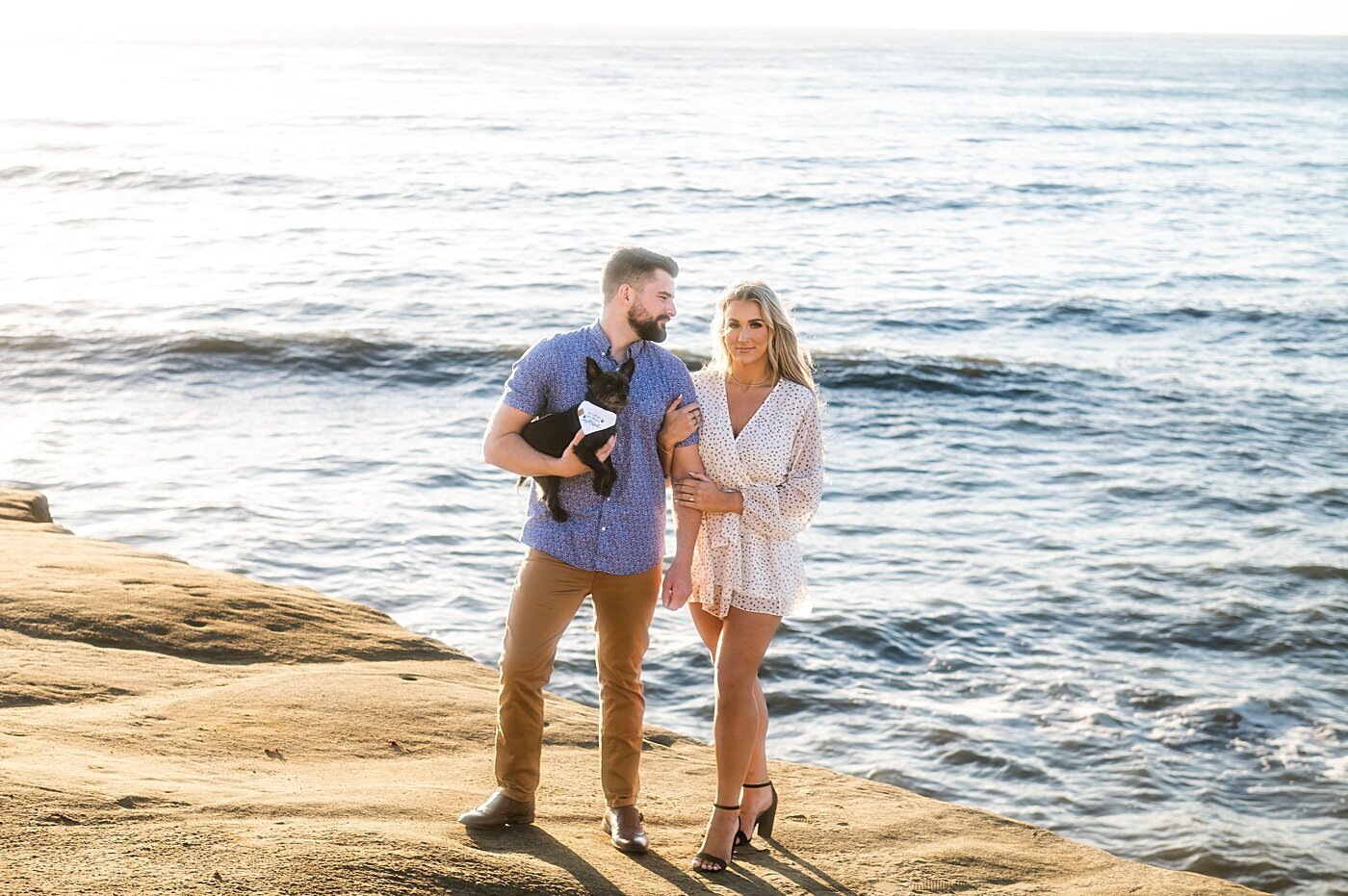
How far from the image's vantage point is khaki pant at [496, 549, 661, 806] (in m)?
4.14

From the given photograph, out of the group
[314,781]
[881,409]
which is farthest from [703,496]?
[881,409]

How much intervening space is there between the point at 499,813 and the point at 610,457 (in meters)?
1.26

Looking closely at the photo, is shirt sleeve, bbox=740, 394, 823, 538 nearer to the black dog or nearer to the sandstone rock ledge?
the black dog

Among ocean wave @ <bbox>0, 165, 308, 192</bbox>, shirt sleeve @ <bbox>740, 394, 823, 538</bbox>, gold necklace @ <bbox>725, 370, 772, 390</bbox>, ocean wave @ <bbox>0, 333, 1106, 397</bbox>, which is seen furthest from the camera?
ocean wave @ <bbox>0, 165, 308, 192</bbox>

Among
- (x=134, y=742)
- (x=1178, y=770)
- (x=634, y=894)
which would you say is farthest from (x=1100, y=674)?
(x=134, y=742)

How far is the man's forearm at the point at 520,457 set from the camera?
402 centimetres

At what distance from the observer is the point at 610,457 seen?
164 inches

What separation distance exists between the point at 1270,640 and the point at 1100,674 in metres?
1.47

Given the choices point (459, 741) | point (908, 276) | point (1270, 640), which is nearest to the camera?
point (459, 741)

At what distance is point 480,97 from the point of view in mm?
63312

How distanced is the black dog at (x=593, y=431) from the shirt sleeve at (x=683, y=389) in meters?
0.19

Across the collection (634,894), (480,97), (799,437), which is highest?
(480,97)

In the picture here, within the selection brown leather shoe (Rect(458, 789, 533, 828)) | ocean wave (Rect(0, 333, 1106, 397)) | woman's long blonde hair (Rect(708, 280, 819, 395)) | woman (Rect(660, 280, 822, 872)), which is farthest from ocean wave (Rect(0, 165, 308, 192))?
brown leather shoe (Rect(458, 789, 533, 828))

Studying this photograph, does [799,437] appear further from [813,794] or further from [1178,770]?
[1178,770]
